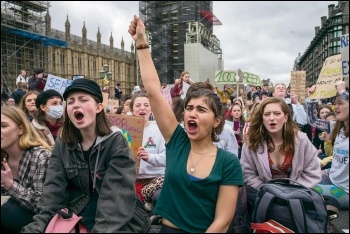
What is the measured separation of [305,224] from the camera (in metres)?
2.12

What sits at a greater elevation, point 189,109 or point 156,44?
point 156,44

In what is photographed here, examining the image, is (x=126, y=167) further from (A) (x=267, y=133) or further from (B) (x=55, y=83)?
(B) (x=55, y=83)

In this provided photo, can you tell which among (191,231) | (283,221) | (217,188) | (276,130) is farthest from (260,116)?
(191,231)

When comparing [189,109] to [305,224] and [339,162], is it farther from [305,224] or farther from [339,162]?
[339,162]

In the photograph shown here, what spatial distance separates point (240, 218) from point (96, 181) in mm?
936

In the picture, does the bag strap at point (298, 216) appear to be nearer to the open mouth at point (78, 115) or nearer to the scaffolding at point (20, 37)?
the open mouth at point (78, 115)

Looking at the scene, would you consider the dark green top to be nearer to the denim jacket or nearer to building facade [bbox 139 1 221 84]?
the denim jacket

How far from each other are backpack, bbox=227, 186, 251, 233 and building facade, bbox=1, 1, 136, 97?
17.6m

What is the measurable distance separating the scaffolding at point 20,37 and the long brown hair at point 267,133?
80.4 ft

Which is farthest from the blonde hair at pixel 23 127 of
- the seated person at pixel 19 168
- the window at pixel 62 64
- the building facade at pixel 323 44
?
the window at pixel 62 64

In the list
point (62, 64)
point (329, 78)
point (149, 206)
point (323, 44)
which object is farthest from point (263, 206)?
point (323, 44)

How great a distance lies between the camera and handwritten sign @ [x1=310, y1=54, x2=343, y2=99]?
18.2ft

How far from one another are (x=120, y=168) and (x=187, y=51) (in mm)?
44318

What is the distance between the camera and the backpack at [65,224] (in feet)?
6.09
